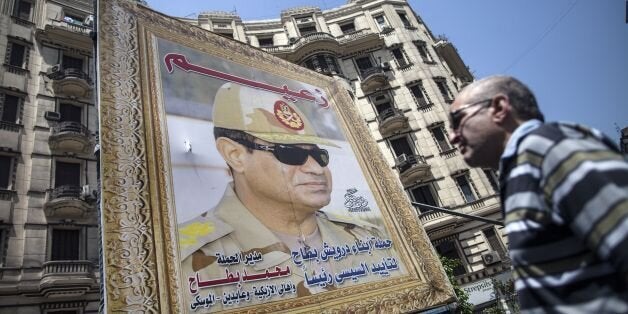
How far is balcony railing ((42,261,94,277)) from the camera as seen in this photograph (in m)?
11.1

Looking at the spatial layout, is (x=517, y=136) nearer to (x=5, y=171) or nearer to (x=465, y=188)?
(x=5, y=171)

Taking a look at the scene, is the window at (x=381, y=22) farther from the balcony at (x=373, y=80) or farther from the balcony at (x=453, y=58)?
the balcony at (x=373, y=80)

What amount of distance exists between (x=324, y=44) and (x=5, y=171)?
56.9ft

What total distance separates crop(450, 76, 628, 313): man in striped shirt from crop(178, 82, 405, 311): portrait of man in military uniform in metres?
4.04

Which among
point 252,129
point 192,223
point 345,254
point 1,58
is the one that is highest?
point 1,58

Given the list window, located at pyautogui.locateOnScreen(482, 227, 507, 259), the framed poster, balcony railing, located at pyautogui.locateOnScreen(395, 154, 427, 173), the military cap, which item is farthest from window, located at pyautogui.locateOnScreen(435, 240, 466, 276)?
the military cap

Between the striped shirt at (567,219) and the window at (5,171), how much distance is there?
15.8 m

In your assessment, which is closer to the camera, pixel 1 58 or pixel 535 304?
pixel 535 304

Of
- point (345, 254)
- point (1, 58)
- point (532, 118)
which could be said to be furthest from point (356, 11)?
point (532, 118)

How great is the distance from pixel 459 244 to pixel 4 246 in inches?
728

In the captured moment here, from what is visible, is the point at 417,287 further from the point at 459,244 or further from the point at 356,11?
the point at 356,11

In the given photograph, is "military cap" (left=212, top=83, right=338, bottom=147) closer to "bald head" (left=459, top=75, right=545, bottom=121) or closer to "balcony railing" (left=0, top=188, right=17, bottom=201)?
"bald head" (left=459, top=75, right=545, bottom=121)

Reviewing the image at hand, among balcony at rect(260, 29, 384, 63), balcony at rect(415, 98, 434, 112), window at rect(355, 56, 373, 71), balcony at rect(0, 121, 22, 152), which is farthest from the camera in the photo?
window at rect(355, 56, 373, 71)

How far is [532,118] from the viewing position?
4.87ft
